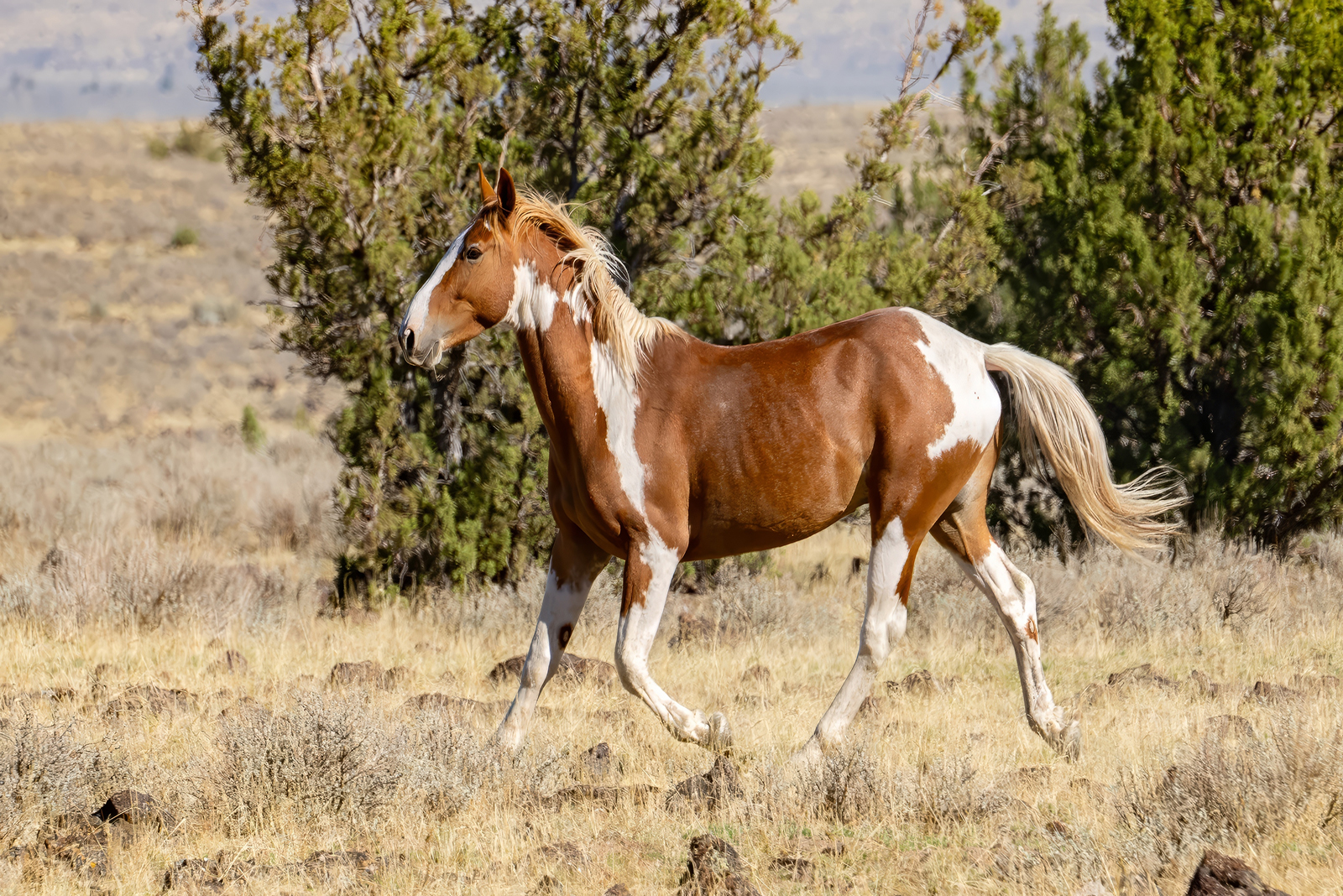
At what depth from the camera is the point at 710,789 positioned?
459 centimetres

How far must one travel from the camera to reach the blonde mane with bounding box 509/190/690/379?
5340mm

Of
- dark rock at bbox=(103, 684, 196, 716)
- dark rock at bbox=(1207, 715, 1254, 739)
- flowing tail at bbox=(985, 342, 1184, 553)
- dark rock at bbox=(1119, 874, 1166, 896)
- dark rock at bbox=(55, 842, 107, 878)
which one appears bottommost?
dark rock at bbox=(103, 684, 196, 716)

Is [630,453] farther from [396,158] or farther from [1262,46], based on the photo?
[1262,46]

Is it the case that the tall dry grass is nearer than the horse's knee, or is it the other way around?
the tall dry grass

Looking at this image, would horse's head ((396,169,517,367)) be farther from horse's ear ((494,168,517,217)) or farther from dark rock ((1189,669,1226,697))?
dark rock ((1189,669,1226,697))

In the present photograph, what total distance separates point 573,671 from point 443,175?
386cm

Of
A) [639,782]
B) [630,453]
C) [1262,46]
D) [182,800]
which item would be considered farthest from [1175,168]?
[182,800]

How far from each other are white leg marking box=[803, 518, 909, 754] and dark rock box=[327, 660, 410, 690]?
2.48 meters

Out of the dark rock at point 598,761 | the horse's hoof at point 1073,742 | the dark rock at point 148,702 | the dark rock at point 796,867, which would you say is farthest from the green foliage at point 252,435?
the dark rock at point 796,867

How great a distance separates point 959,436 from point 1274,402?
5001 mm

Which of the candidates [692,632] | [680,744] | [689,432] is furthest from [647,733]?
[692,632]

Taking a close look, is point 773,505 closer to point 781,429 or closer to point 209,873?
point 781,429

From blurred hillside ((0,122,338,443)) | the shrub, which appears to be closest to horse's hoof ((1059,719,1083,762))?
the shrub

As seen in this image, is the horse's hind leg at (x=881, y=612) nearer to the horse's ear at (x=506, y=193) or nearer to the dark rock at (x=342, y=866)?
the dark rock at (x=342, y=866)
